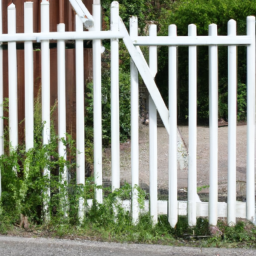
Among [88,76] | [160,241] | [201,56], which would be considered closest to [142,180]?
[88,76]

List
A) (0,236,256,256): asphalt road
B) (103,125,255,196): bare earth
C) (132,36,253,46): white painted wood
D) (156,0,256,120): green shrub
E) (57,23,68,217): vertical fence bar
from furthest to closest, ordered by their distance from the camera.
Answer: (156,0,256,120): green shrub → (103,125,255,196): bare earth → (57,23,68,217): vertical fence bar → (132,36,253,46): white painted wood → (0,236,256,256): asphalt road

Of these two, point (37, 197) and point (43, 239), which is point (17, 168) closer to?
point (37, 197)

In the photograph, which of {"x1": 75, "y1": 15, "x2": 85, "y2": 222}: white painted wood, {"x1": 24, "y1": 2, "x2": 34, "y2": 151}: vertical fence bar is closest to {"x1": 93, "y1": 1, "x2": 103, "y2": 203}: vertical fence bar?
{"x1": 75, "y1": 15, "x2": 85, "y2": 222}: white painted wood

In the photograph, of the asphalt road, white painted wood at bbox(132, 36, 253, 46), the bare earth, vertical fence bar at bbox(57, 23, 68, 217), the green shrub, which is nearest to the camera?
the asphalt road

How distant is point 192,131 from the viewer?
137 inches

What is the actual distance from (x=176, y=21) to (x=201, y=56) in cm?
118

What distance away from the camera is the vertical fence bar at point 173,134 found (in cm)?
346

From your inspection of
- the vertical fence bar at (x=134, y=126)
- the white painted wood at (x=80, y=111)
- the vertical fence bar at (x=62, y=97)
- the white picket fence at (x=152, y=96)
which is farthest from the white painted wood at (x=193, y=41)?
the vertical fence bar at (x=62, y=97)

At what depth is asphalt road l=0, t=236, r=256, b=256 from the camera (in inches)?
123

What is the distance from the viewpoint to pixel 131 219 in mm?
3576

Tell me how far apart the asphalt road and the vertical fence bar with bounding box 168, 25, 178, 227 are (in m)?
0.40

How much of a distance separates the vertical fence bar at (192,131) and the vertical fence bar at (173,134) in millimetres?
123

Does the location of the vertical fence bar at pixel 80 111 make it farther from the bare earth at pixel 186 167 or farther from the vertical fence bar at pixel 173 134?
the bare earth at pixel 186 167

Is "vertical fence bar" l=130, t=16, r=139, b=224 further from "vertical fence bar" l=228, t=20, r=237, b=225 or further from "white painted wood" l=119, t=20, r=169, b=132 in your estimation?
"vertical fence bar" l=228, t=20, r=237, b=225
